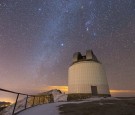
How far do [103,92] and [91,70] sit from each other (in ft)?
11.7

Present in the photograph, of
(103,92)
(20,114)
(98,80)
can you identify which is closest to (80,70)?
(98,80)

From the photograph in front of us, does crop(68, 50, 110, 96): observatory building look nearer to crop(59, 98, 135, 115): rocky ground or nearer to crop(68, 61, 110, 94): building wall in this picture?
crop(68, 61, 110, 94): building wall

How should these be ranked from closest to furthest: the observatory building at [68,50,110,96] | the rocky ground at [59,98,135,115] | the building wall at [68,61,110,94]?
1. the rocky ground at [59,98,135,115]
2. the observatory building at [68,50,110,96]
3. the building wall at [68,61,110,94]

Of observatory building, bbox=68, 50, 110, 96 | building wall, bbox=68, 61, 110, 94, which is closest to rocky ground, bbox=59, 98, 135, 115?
observatory building, bbox=68, 50, 110, 96

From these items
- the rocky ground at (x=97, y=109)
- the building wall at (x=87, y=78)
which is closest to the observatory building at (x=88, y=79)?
the building wall at (x=87, y=78)

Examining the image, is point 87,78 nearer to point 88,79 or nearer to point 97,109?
point 88,79

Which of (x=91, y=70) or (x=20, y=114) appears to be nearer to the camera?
(x=20, y=114)

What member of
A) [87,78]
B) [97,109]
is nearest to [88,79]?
[87,78]

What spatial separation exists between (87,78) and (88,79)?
202 millimetres

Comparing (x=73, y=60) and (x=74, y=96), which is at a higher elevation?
(x=73, y=60)

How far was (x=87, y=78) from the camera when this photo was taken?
20266 millimetres

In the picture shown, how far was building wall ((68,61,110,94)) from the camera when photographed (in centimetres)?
2000

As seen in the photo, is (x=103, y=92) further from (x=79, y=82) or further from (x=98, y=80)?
(x=79, y=82)

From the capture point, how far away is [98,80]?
20.3 m
